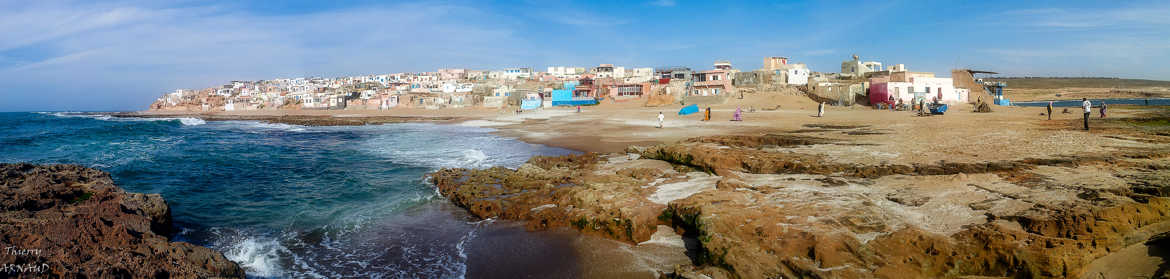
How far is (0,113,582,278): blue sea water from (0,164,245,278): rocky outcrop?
1066mm

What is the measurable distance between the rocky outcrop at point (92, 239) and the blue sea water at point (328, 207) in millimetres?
1066

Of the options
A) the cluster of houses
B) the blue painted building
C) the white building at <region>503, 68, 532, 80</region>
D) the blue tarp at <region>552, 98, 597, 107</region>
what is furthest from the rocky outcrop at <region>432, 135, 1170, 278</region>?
the white building at <region>503, 68, 532, 80</region>

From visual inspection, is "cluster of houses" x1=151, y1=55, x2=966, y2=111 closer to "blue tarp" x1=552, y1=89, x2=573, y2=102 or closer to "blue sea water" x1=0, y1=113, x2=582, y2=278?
"blue tarp" x1=552, y1=89, x2=573, y2=102

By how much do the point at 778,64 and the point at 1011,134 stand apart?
160 feet

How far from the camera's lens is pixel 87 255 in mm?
4762

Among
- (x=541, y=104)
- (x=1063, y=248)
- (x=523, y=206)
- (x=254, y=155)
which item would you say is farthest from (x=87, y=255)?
(x=541, y=104)

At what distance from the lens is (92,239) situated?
17.6 feet

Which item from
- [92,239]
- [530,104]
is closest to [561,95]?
[530,104]

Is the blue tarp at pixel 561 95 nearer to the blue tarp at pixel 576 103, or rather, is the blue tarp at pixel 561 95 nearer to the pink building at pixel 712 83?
the blue tarp at pixel 576 103

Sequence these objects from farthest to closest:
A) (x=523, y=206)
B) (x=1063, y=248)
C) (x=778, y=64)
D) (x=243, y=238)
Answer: (x=778, y=64) < (x=523, y=206) < (x=243, y=238) < (x=1063, y=248)

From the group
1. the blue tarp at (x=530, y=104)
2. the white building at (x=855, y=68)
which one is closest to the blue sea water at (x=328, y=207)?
the blue tarp at (x=530, y=104)

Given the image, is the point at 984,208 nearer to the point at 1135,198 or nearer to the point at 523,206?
the point at 1135,198

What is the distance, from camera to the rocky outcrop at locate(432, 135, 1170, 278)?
15.8 ft

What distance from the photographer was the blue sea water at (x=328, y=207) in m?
7.07
